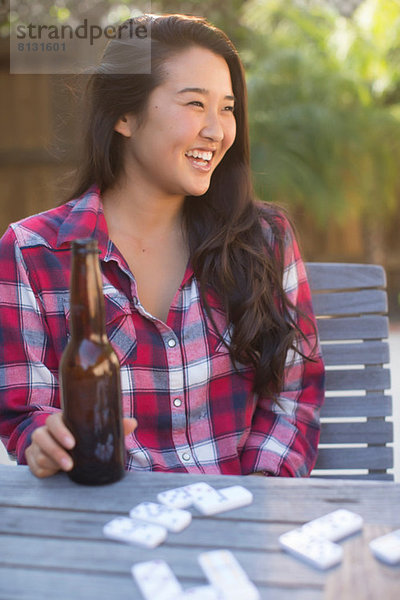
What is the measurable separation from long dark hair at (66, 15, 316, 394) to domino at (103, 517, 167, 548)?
80 centimetres

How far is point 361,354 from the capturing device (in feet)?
6.15

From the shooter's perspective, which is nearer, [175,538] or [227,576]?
[227,576]

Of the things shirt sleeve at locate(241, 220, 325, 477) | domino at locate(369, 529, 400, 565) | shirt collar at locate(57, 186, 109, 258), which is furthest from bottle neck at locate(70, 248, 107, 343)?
shirt sleeve at locate(241, 220, 325, 477)

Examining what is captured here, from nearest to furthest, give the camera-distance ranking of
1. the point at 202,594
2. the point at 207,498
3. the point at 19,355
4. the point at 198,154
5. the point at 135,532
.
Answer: the point at 202,594, the point at 135,532, the point at 207,498, the point at 19,355, the point at 198,154

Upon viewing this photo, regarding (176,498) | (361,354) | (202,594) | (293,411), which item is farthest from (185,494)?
(361,354)

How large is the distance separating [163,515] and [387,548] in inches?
12.3

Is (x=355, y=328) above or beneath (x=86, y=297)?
beneath

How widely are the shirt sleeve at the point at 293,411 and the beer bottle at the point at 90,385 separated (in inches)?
26.6

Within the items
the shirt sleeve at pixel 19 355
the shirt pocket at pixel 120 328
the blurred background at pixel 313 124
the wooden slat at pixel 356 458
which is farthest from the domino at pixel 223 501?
the blurred background at pixel 313 124

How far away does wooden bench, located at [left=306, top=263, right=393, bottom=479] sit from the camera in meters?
1.86

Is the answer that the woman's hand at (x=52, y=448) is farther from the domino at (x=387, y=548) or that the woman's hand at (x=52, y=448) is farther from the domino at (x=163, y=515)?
the domino at (x=387, y=548)

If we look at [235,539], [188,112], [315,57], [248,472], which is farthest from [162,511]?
[315,57]

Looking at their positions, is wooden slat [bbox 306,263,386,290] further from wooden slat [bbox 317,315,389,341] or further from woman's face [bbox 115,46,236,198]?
woman's face [bbox 115,46,236,198]

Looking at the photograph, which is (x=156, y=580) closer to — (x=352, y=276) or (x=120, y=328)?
(x=120, y=328)
